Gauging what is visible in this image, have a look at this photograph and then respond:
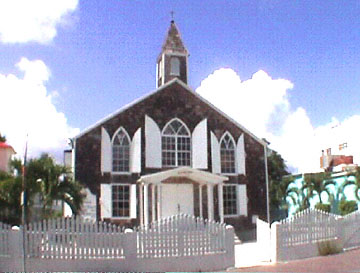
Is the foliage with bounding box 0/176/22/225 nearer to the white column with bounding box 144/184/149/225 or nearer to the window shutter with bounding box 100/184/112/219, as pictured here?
the window shutter with bounding box 100/184/112/219

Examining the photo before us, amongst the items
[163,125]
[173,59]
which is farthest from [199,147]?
[173,59]

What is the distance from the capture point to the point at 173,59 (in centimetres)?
2948

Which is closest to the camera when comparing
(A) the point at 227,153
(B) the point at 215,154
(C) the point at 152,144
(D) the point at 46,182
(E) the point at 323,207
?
(D) the point at 46,182

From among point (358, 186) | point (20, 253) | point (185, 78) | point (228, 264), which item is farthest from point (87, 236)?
point (358, 186)

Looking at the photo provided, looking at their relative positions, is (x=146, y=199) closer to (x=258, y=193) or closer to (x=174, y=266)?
(x=258, y=193)

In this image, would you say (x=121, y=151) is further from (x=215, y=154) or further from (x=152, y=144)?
(x=215, y=154)

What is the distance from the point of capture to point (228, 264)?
13.7 m

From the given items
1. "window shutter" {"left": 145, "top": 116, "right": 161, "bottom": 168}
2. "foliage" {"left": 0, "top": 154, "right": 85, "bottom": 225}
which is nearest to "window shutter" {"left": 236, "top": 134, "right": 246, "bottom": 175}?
"window shutter" {"left": 145, "top": 116, "right": 161, "bottom": 168}

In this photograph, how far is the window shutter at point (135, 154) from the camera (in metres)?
24.2

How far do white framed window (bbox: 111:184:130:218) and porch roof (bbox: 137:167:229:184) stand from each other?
3.20 ft

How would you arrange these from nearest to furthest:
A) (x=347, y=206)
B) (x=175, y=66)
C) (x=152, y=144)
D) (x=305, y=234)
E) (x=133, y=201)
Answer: (x=305, y=234), (x=133, y=201), (x=152, y=144), (x=347, y=206), (x=175, y=66)

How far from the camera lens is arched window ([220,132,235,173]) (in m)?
25.9

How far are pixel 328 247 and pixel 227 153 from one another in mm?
11034

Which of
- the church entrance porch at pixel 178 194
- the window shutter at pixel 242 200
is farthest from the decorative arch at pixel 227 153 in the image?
→ the church entrance porch at pixel 178 194
